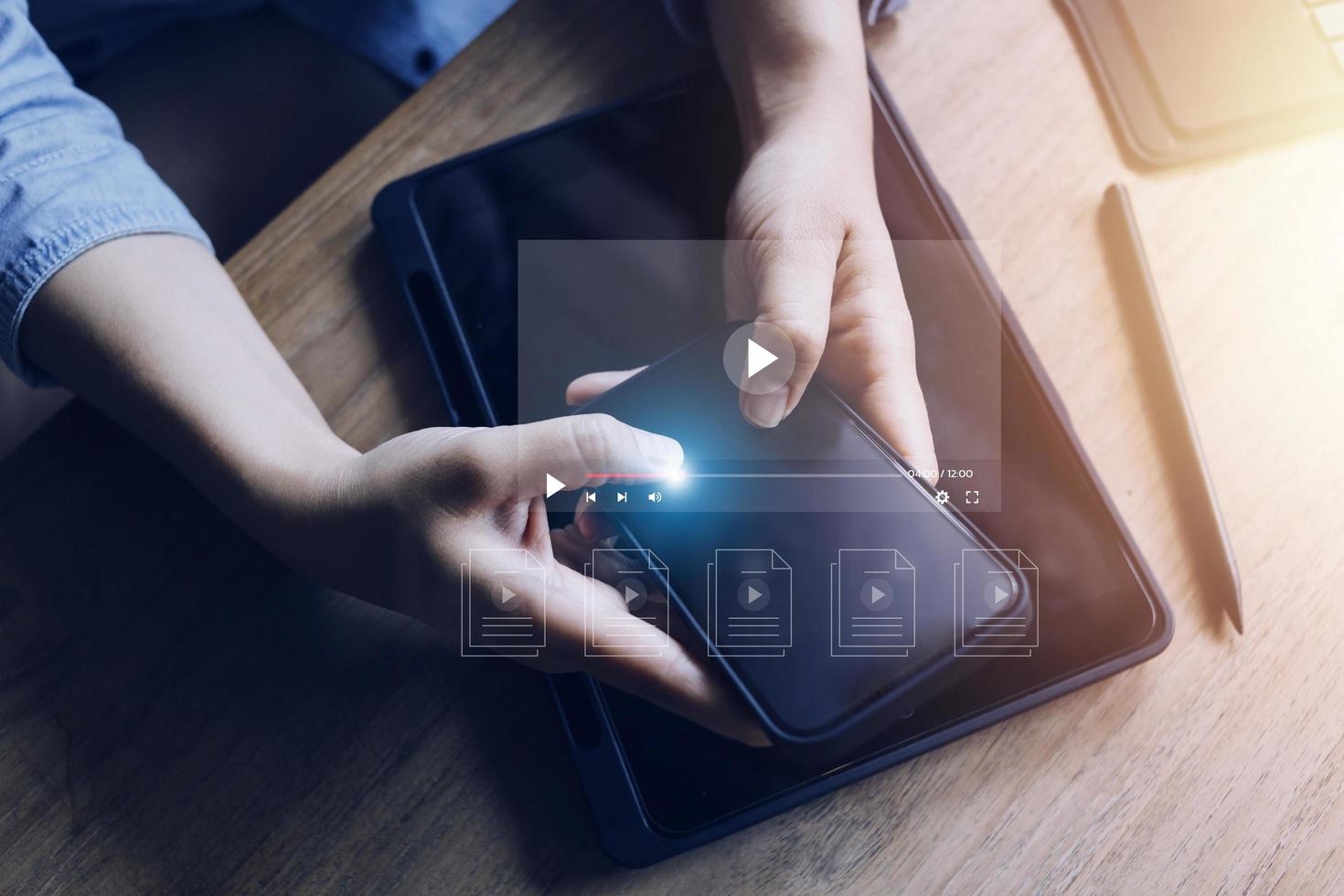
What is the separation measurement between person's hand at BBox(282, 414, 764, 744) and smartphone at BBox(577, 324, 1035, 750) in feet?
0.06

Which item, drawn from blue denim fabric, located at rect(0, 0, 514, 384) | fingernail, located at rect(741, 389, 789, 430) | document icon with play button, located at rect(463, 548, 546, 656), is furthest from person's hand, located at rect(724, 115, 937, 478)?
blue denim fabric, located at rect(0, 0, 514, 384)

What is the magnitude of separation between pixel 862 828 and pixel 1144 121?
0.40 meters

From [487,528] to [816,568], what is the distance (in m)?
0.14

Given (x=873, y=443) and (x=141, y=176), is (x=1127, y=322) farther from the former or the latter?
(x=141, y=176)

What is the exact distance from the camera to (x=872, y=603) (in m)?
0.33

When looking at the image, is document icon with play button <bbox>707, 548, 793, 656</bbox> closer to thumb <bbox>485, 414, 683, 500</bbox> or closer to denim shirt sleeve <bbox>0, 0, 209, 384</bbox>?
thumb <bbox>485, 414, 683, 500</bbox>

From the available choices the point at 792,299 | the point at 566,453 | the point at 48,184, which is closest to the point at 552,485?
the point at 566,453

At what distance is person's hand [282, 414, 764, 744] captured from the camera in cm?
32

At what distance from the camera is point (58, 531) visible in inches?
15.3

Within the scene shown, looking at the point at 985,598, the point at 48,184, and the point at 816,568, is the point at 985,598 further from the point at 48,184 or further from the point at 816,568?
the point at 48,184

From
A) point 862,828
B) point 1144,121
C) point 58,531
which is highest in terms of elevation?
point 58,531

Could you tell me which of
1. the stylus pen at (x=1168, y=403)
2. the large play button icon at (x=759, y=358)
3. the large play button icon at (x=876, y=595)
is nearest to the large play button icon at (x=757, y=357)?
the large play button icon at (x=759, y=358)

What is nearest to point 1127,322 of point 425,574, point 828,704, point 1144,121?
point 1144,121

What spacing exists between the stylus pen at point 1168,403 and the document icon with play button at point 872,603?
0.57 feet
